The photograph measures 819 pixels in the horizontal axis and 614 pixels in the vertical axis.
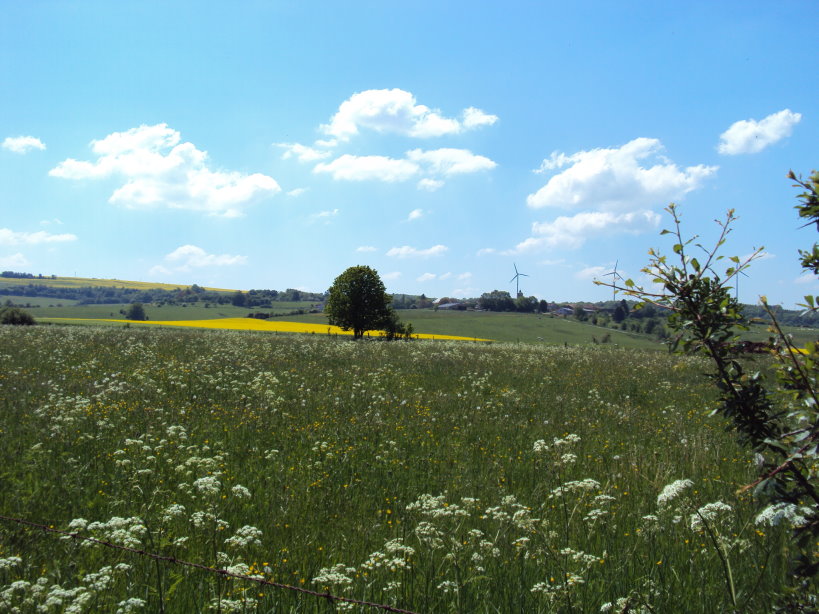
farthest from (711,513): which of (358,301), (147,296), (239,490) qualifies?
(147,296)

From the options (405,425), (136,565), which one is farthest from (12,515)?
(405,425)

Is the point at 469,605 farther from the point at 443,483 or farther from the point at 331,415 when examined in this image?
the point at 331,415

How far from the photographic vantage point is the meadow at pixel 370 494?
3.67 metres

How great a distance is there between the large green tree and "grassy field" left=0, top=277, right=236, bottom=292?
145m

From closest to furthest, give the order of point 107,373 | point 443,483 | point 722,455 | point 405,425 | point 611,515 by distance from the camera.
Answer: point 611,515 < point 443,483 < point 722,455 < point 405,425 < point 107,373

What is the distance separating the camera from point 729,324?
2.29 m

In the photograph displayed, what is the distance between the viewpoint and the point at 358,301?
47.4 meters

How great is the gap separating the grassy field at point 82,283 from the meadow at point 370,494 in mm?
178447

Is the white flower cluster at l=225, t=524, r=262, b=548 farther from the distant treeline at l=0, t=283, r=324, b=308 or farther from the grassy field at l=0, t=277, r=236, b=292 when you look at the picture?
the grassy field at l=0, t=277, r=236, b=292

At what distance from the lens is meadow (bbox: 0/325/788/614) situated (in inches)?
144

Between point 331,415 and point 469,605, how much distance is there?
6584 mm

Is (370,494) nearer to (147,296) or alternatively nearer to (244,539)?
(244,539)

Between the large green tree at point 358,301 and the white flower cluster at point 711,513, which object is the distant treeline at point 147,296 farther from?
the white flower cluster at point 711,513

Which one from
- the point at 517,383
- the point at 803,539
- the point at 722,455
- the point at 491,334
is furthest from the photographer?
the point at 491,334
